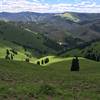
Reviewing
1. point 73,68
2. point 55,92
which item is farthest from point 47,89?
point 73,68

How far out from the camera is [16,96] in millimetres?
28078

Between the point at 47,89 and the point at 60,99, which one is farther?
the point at 47,89

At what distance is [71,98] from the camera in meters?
29.0

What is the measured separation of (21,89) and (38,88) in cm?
173

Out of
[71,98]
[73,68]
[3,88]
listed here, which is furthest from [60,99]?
[73,68]

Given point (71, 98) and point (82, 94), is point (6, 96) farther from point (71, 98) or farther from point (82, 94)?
point (82, 94)

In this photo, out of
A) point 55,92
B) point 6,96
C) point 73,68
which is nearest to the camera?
point 6,96

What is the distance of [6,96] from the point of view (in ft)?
91.2

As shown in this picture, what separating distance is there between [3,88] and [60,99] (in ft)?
20.1

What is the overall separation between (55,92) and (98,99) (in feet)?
14.0

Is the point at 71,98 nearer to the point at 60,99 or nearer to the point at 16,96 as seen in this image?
the point at 60,99

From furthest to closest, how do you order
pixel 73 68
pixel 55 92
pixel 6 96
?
pixel 73 68 < pixel 55 92 < pixel 6 96

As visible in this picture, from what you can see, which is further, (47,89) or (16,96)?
(47,89)

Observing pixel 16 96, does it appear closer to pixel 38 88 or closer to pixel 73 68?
pixel 38 88
